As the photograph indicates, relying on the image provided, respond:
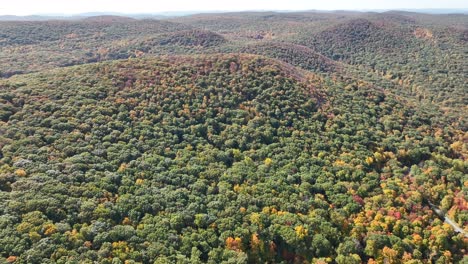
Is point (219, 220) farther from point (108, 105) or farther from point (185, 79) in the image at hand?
point (185, 79)

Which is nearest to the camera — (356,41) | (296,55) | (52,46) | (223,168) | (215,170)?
(215,170)

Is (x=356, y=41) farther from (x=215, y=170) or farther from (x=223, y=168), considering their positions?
(x=215, y=170)

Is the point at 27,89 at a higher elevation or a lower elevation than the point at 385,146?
higher

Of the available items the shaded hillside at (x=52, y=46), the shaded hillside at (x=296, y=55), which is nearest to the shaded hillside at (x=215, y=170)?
the shaded hillside at (x=296, y=55)

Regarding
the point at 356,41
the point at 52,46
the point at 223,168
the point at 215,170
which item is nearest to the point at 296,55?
the point at 356,41

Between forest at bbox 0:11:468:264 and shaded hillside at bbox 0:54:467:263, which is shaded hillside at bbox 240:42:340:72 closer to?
forest at bbox 0:11:468:264

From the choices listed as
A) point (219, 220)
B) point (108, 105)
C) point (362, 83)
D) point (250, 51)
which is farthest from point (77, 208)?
point (250, 51)

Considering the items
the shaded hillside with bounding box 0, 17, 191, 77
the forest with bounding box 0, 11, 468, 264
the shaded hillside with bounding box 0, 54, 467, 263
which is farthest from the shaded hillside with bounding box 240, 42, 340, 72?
the shaded hillside with bounding box 0, 17, 191, 77
